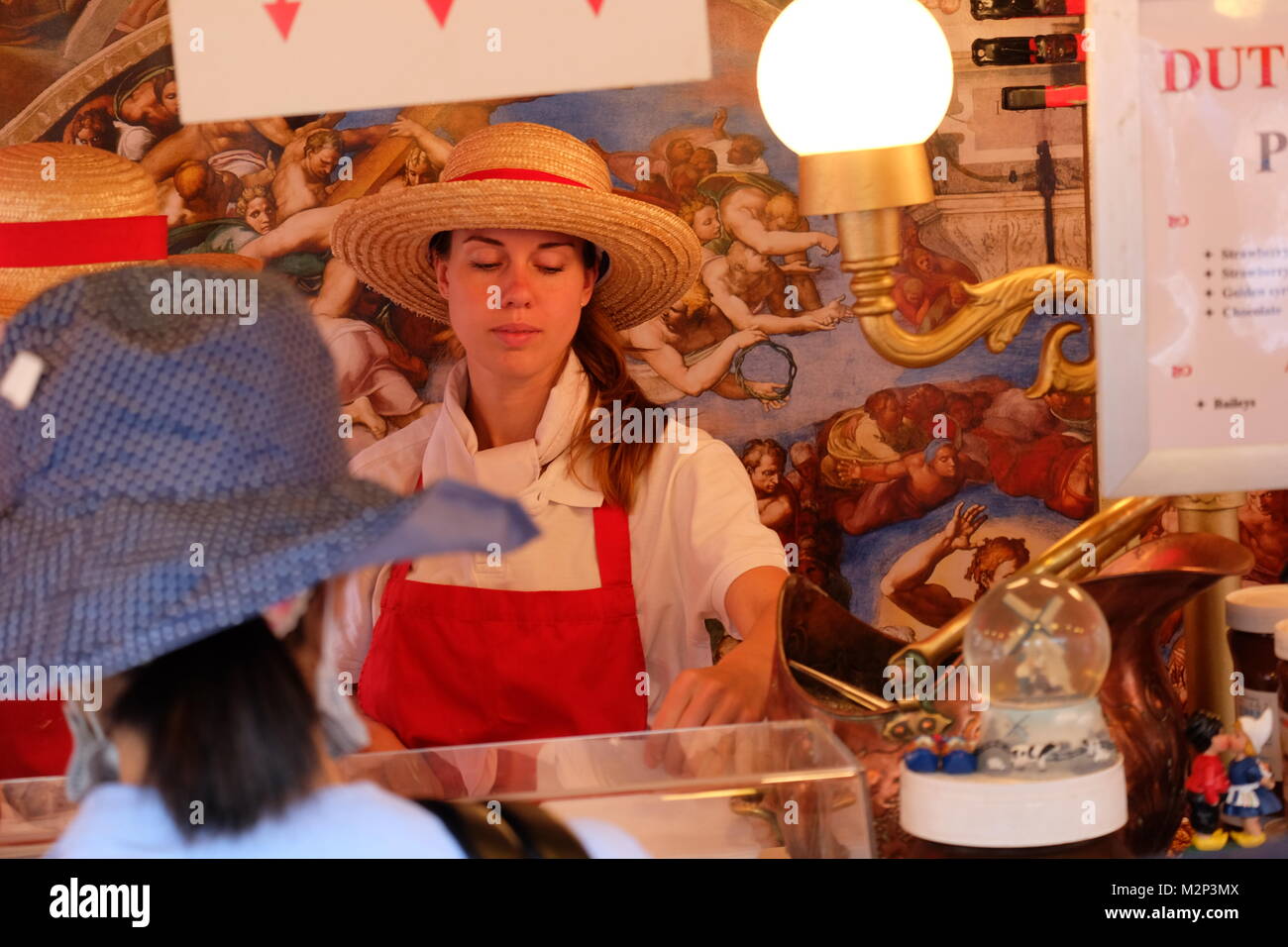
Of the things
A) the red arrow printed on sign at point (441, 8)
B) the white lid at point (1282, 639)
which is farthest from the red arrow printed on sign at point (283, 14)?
the white lid at point (1282, 639)

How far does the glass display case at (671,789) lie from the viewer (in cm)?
102

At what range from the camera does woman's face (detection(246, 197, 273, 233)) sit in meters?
3.58

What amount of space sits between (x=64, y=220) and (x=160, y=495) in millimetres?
1748

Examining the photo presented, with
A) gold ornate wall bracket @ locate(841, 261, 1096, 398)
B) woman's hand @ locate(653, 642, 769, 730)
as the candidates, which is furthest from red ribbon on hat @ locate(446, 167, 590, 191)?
gold ornate wall bracket @ locate(841, 261, 1096, 398)

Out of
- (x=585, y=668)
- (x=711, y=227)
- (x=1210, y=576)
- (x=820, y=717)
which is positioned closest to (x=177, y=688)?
(x=820, y=717)

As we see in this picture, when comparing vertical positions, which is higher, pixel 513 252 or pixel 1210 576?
pixel 513 252

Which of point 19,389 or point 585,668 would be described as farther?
point 585,668

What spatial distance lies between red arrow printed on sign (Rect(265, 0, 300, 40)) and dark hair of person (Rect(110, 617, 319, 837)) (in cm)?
52

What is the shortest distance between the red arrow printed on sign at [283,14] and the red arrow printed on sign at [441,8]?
0.11 meters

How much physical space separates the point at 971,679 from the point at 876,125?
1.45 feet

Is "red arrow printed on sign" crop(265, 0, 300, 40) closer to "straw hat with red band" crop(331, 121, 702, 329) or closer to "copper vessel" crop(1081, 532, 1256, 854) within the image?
"copper vessel" crop(1081, 532, 1256, 854)

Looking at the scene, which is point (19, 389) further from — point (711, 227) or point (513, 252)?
point (711, 227)

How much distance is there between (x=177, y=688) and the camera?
82 cm

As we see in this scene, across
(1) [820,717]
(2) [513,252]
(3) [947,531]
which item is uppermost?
(2) [513,252]
